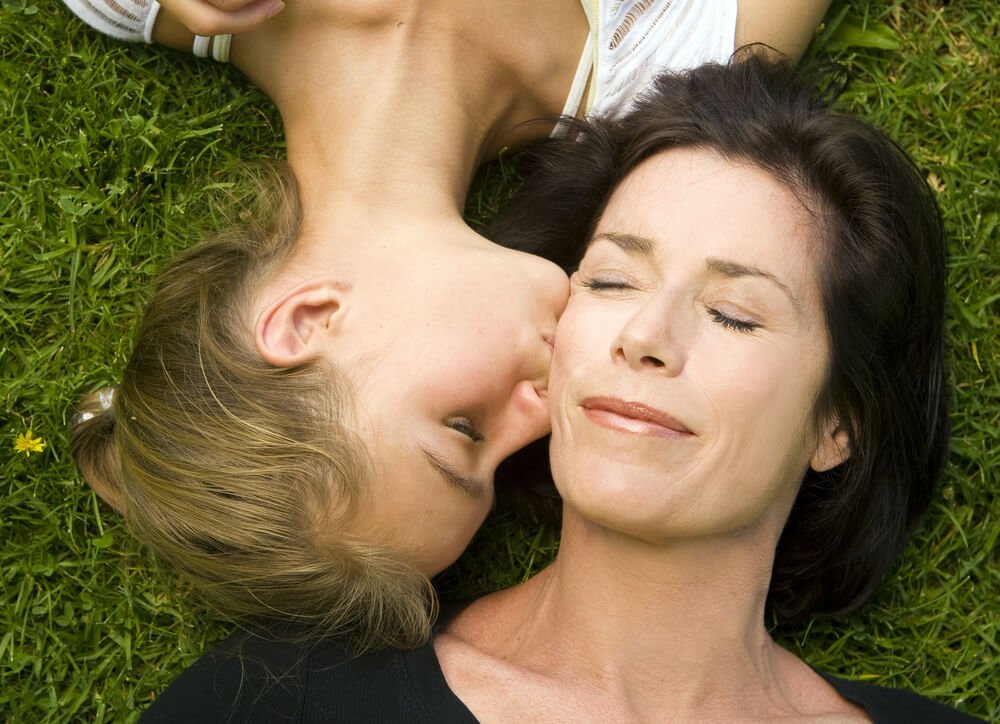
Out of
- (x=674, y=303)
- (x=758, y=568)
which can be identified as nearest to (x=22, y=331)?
(x=674, y=303)

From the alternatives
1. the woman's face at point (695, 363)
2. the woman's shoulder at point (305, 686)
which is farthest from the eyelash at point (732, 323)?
the woman's shoulder at point (305, 686)

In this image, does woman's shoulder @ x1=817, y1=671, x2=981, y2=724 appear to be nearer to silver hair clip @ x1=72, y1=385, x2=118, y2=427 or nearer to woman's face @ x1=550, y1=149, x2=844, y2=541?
woman's face @ x1=550, y1=149, x2=844, y2=541

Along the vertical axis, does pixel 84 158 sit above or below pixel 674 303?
below

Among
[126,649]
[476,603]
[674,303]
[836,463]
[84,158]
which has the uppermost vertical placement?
[674,303]

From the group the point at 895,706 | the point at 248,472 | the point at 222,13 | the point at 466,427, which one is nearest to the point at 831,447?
the point at 895,706

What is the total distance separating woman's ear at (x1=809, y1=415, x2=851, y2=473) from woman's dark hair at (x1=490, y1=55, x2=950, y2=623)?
31 millimetres

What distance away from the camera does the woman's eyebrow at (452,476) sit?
3.27m

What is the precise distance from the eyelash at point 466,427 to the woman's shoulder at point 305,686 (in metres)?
0.70

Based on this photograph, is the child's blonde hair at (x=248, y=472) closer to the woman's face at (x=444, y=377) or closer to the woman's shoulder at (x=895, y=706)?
the woman's face at (x=444, y=377)

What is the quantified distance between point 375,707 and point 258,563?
1.86 feet

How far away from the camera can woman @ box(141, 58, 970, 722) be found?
3072 millimetres

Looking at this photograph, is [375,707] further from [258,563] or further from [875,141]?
[875,141]

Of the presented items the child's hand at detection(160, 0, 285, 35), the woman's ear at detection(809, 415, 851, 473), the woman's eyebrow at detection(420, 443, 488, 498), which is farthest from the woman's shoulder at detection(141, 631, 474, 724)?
the child's hand at detection(160, 0, 285, 35)

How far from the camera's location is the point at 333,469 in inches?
128
